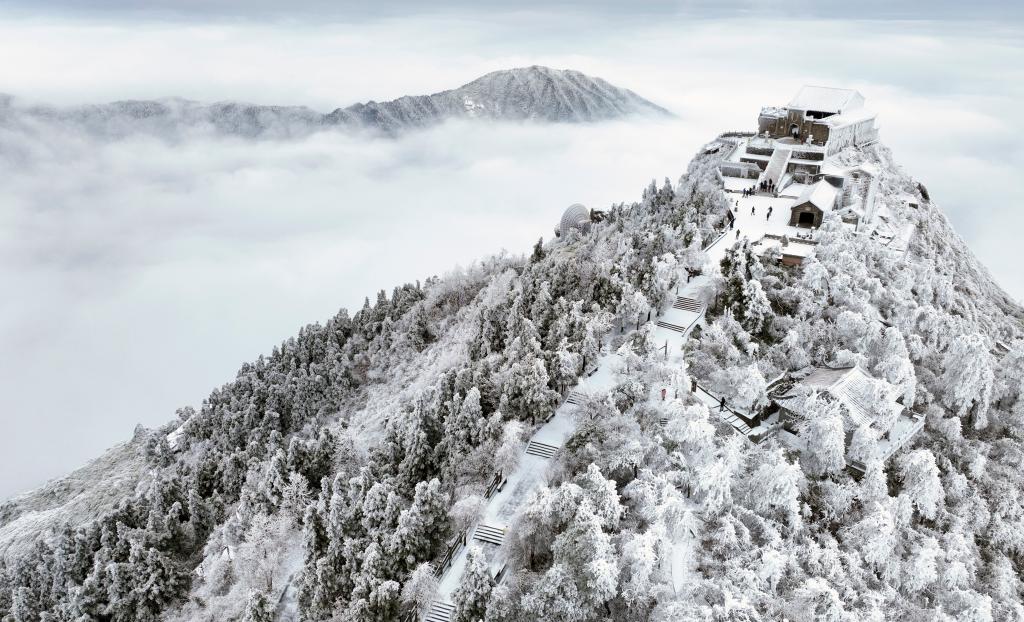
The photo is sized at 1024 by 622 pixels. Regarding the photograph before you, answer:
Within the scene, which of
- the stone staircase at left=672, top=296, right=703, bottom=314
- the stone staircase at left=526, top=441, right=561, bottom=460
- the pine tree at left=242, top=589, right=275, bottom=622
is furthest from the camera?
the stone staircase at left=672, top=296, right=703, bottom=314

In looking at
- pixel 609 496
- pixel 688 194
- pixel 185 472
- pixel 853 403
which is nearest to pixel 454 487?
pixel 609 496

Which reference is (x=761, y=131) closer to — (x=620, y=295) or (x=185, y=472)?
(x=620, y=295)

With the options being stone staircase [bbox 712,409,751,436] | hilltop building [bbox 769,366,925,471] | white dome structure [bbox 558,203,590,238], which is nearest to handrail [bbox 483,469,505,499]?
stone staircase [bbox 712,409,751,436]

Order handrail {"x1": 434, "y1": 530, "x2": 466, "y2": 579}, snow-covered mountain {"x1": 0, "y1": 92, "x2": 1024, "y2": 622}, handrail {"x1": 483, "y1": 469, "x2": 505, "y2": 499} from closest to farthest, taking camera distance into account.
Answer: snow-covered mountain {"x1": 0, "y1": 92, "x2": 1024, "y2": 622} → handrail {"x1": 434, "y1": 530, "x2": 466, "y2": 579} → handrail {"x1": 483, "y1": 469, "x2": 505, "y2": 499}

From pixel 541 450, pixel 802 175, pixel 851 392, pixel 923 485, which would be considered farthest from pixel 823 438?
pixel 802 175

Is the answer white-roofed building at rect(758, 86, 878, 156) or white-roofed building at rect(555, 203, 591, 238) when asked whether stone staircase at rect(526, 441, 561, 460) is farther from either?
white-roofed building at rect(758, 86, 878, 156)

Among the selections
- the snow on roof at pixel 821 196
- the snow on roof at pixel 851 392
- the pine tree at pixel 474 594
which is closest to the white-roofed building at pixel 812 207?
the snow on roof at pixel 821 196
